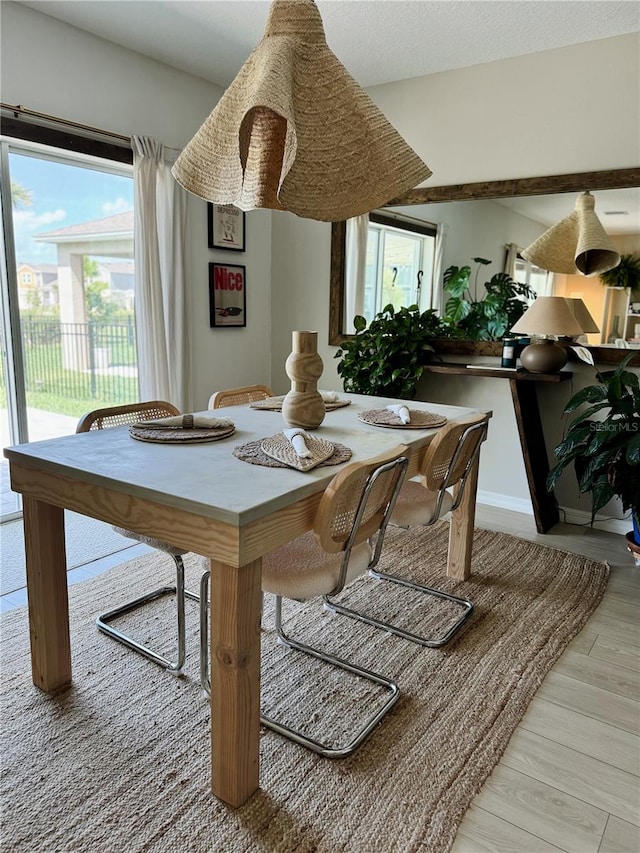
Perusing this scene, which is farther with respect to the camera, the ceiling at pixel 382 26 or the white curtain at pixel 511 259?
the white curtain at pixel 511 259

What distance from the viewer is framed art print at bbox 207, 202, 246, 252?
3.90 meters

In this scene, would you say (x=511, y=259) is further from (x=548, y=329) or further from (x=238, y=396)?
(x=238, y=396)

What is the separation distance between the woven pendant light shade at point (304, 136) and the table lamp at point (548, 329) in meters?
1.73

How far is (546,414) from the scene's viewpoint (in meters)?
3.41

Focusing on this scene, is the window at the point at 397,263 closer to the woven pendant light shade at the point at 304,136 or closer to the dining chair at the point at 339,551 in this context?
the woven pendant light shade at the point at 304,136

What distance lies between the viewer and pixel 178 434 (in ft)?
5.94

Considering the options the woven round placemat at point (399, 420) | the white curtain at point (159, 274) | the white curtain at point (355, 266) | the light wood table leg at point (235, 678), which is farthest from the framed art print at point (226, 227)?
the light wood table leg at point (235, 678)

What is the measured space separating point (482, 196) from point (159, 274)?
197 cm

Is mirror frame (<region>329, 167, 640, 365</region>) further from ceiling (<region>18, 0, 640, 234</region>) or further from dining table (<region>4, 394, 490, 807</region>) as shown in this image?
dining table (<region>4, 394, 490, 807</region>)

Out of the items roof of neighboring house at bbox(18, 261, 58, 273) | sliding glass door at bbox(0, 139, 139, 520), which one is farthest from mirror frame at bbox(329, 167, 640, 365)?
roof of neighboring house at bbox(18, 261, 58, 273)

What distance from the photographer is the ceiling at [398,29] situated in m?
2.73

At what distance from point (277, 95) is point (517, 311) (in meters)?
2.39

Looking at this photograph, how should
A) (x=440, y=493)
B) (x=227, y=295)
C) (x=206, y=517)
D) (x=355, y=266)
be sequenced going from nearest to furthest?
(x=206, y=517), (x=440, y=493), (x=355, y=266), (x=227, y=295)

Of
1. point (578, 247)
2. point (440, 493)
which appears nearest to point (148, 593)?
point (440, 493)
